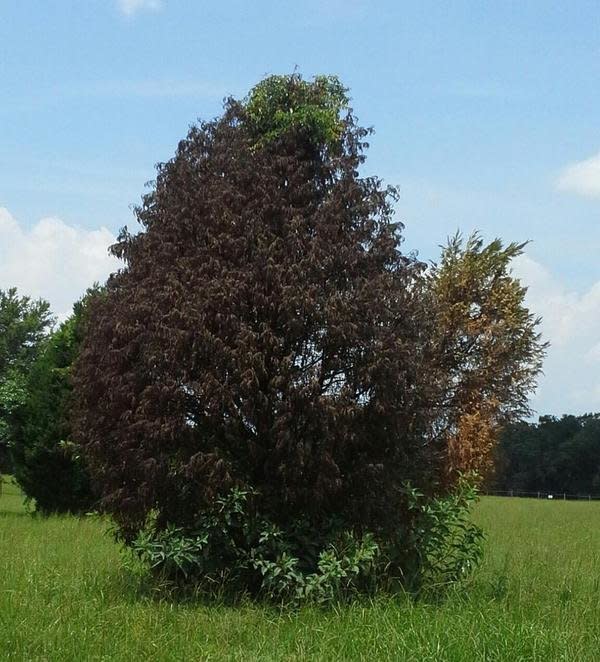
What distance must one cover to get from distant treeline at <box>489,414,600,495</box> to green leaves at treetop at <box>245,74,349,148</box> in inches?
3140

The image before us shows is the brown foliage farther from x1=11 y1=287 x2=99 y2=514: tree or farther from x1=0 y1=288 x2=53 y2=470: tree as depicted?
x1=0 y1=288 x2=53 y2=470: tree

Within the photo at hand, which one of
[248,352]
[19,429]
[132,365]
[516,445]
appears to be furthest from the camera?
[516,445]

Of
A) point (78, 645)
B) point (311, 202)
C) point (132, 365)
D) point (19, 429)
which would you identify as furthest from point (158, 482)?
point (19, 429)

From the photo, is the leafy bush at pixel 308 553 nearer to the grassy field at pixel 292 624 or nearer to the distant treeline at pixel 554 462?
the grassy field at pixel 292 624

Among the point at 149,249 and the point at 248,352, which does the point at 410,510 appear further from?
the point at 149,249

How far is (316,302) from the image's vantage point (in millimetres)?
9352

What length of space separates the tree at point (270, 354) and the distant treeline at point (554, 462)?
3145 inches

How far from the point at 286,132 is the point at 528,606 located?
5632mm

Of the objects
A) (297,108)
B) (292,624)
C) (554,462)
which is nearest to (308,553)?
(292,624)

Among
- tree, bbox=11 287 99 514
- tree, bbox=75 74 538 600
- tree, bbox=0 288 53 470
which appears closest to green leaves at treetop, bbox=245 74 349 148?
tree, bbox=75 74 538 600

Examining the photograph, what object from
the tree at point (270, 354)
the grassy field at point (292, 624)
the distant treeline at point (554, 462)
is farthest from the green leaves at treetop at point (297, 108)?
the distant treeline at point (554, 462)

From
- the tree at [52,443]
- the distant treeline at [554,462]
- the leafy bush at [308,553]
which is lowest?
the leafy bush at [308,553]

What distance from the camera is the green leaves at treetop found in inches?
410

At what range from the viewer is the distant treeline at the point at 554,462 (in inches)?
3568
